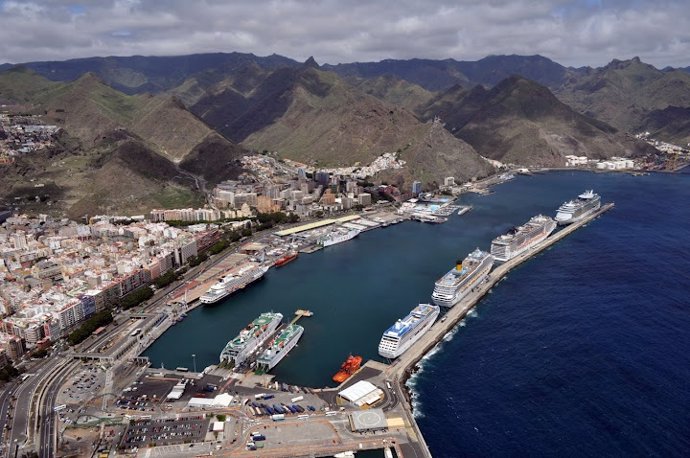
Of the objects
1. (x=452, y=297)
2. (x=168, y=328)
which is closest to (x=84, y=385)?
(x=168, y=328)

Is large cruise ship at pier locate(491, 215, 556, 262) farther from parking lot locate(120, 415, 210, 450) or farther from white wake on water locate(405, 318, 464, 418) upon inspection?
parking lot locate(120, 415, 210, 450)

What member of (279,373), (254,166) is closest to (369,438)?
(279,373)

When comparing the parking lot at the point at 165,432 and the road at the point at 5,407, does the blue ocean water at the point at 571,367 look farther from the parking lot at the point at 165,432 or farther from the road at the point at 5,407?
the road at the point at 5,407

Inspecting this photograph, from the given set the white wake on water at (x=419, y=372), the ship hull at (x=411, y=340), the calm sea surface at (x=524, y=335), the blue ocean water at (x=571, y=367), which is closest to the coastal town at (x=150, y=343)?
the white wake on water at (x=419, y=372)

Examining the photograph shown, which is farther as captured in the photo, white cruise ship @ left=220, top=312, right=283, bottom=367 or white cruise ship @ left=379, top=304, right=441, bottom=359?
white cruise ship @ left=220, top=312, right=283, bottom=367

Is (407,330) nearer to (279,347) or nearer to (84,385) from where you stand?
(279,347)

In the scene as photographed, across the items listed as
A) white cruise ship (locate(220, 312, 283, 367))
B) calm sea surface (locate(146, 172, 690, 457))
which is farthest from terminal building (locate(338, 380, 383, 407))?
white cruise ship (locate(220, 312, 283, 367))

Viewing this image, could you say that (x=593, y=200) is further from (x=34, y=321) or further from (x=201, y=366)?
(x=34, y=321)
